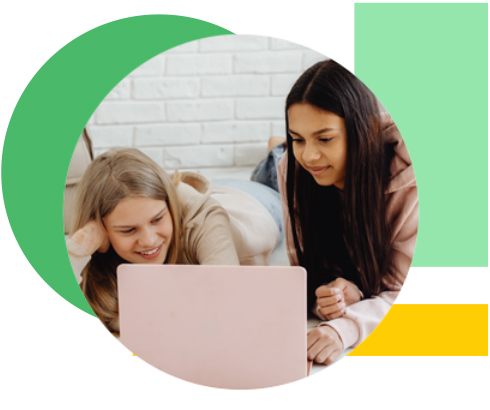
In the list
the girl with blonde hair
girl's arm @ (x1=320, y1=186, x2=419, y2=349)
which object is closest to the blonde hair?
the girl with blonde hair

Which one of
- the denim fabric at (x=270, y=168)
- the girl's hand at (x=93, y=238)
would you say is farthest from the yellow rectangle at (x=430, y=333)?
the girl's hand at (x=93, y=238)

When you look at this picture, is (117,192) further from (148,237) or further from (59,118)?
(59,118)

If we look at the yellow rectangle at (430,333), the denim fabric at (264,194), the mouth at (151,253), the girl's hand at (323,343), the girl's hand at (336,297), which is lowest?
the yellow rectangle at (430,333)

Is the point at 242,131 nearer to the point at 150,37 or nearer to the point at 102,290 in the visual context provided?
the point at 150,37

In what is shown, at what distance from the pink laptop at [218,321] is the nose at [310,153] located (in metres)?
0.24

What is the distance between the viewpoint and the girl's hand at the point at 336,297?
1.42 meters

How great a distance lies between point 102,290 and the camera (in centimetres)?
149

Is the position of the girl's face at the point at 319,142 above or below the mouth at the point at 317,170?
above

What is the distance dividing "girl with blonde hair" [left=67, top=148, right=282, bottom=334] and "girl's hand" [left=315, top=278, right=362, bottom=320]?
0.15 metres

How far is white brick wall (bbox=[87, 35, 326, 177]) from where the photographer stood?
4.72 ft

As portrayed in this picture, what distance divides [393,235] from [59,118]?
0.89 meters

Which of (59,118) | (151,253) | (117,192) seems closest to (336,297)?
(151,253)

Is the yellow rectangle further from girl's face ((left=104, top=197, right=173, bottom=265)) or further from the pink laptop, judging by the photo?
girl's face ((left=104, top=197, right=173, bottom=265))

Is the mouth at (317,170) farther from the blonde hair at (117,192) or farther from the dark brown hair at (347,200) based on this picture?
the blonde hair at (117,192)
